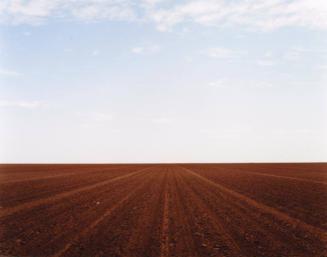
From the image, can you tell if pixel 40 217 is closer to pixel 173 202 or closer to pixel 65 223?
pixel 65 223

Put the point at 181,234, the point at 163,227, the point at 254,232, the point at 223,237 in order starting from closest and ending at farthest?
the point at 223,237
the point at 181,234
the point at 254,232
the point at 163,227

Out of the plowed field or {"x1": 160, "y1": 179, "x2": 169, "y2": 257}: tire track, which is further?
the plowed field

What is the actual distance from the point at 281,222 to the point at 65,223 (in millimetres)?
6503

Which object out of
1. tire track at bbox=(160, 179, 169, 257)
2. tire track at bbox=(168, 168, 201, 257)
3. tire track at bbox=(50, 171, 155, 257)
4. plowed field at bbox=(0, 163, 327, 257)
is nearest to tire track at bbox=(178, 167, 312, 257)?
plowed field at bbox=(0, 163, 327, 257)

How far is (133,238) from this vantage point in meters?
9.12

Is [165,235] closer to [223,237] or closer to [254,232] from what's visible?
[223,237]

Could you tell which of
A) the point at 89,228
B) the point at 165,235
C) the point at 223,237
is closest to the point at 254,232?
the point at 223,237

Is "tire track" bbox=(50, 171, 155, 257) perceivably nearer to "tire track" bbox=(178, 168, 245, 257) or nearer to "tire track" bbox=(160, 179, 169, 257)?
"tire track" bbox=(160, 179, 169, 257)

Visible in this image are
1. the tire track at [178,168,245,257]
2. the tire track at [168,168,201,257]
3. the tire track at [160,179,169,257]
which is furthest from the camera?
the tire track at [178,168,245,257]

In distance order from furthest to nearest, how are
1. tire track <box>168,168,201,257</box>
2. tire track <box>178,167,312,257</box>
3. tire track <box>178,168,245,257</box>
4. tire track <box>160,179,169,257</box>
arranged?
1. tire track <box>178,167,312,257</box>
2. tire track <box>178,168,245,257</box>
3. tire track <box>168,168,201,257</box>
4. tire track <box>160,179,169,257</box>

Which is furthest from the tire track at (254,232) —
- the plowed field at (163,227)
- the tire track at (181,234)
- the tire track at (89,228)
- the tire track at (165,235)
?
the tire track at (89,228)

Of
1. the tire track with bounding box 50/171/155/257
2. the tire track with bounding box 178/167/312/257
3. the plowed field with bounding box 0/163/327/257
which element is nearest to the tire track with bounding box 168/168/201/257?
the plowed field with bounding box 0/163/327/257

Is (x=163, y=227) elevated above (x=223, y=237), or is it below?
above

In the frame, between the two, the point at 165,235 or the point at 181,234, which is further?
the point at 181,234
